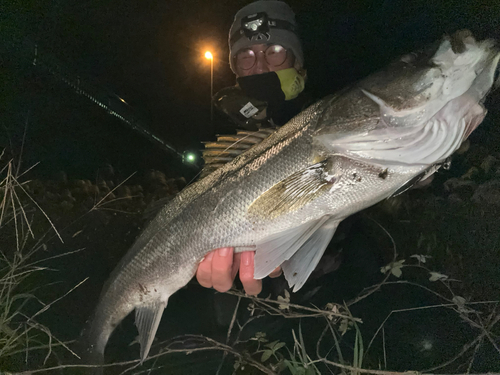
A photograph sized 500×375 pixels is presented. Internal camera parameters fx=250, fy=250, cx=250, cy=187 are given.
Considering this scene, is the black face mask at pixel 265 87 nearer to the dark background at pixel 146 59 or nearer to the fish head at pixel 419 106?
the dark background at pixel 146 59

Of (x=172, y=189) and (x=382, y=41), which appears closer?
(x=382, y=41)

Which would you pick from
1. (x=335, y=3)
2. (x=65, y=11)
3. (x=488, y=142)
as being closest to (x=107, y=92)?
(x=65, y=11)

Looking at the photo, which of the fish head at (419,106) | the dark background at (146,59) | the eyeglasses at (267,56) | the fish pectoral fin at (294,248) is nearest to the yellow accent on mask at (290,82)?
the eyeglasses at (267,56)

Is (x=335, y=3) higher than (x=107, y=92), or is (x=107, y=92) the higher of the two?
(x=335, y=3)

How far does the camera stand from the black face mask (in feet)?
6.86

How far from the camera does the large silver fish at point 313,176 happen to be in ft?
3.02

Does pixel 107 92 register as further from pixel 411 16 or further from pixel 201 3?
pixel 411 16

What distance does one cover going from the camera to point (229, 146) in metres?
1.34

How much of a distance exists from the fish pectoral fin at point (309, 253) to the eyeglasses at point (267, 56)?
69.7 inches

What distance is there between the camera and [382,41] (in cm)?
279

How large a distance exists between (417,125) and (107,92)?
4.17m

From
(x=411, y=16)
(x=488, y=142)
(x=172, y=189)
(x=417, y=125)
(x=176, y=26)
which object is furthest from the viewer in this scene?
(x=176, y=26)

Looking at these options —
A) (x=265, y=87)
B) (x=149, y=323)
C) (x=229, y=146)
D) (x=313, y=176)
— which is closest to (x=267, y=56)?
(x=265, y=87)

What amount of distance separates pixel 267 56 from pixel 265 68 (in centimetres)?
11
